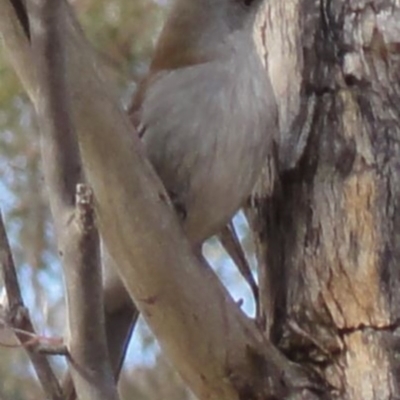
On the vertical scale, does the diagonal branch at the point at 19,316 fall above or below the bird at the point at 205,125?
below

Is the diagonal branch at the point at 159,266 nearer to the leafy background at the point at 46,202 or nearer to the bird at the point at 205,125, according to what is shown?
the bird at the point at 205,125

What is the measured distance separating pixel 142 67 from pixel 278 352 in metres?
1.00

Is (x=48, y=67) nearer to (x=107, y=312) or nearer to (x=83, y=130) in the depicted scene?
(x=83, y=130)

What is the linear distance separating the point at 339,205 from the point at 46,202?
43.6 inches

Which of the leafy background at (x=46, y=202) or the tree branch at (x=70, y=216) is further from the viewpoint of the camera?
the leafy background at (x=46, y=202)

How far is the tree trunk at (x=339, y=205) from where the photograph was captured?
1.17 m

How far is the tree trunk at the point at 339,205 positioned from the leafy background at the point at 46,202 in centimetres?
66

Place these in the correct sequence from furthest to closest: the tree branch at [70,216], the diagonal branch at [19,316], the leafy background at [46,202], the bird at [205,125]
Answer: the leafy background at [46,202] < the bird at [205,125] < the diagonal branch at [19,316] < the tree branch at [70,216]

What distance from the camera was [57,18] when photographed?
0.75 m

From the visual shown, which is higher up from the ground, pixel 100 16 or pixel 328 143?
pixel 100 16

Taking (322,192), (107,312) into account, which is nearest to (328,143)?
(322,192)

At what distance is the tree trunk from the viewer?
3.85 ft

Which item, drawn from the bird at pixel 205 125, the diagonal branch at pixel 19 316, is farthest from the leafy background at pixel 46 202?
the diagonal branch at pixel 19 316

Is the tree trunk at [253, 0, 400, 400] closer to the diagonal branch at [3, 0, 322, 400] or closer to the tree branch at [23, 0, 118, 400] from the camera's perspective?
the diagonal branch at [3, 0, 322, 400]
